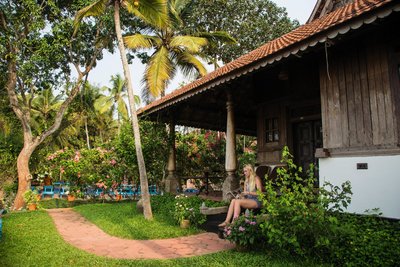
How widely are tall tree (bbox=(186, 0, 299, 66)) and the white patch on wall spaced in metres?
15.7


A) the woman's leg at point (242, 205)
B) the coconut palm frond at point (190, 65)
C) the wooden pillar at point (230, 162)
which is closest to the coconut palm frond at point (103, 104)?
the coconut palm frond at point (190, 65)

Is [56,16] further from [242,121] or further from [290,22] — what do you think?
[290,22]

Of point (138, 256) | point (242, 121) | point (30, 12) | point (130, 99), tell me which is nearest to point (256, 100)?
point (242, 121)

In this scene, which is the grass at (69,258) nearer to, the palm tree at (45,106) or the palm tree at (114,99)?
the palm tree at (45,106)

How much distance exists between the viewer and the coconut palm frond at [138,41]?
50.3 feet

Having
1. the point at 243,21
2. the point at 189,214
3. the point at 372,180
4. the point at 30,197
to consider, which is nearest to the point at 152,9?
the point at 189,214

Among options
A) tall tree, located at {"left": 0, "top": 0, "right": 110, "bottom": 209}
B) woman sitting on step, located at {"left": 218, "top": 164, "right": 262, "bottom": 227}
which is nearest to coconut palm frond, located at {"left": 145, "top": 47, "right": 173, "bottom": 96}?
tall tree, located at {"left": 0, "top": 0, "right": 110, "bottom": 209}

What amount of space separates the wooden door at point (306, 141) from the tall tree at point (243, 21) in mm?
12128

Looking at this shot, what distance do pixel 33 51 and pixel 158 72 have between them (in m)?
5.48

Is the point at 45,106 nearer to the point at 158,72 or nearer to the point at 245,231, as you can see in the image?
the point at 158,72

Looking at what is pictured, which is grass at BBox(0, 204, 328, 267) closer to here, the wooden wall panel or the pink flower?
the wooden wall panel

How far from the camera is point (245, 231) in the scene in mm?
4941

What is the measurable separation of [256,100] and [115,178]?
24.2ft

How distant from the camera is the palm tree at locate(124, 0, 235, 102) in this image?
1539 centimetres
